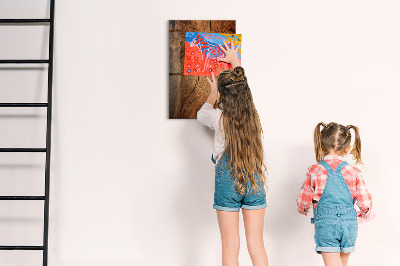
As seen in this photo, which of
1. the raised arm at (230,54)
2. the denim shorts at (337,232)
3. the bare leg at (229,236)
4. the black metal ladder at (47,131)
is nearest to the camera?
the denim shorts at (337,232)

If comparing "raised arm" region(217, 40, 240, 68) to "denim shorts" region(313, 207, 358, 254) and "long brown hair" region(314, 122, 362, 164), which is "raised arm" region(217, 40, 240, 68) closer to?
"long brown hair" region(314, 122, 362, 164)

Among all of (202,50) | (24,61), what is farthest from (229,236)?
(24,61)

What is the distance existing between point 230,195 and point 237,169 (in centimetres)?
15

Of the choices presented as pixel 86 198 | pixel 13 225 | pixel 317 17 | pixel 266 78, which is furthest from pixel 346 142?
pixel 13 225

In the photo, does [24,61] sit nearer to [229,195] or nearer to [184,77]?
[184,77]

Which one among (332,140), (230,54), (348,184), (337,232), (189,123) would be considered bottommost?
(337,232)

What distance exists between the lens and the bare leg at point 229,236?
8.61 feet

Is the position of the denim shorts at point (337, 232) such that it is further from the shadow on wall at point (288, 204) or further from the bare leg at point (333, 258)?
the shadow on wall at point (288, 204)

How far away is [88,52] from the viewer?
3.10m

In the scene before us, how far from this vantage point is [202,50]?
3.06 m

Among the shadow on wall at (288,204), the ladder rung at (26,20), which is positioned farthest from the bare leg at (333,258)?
the ladder rung at (26,20)

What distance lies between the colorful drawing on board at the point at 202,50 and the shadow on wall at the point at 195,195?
1.14 feet

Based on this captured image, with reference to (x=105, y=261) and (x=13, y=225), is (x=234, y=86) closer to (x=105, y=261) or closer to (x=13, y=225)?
(x=105, y=261)

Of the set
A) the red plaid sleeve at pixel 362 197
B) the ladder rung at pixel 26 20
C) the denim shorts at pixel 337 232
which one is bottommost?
the denim shorts at pixel 337 232
